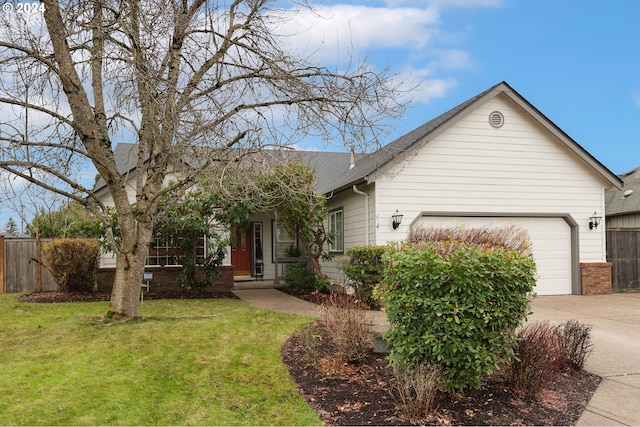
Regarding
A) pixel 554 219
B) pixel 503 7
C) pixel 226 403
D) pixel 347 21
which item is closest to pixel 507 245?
pixel 226 403

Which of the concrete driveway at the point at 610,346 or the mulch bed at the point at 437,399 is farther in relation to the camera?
the concrete driveway at the point at 610,346

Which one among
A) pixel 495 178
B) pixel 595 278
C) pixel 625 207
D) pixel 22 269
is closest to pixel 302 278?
pixel 495 178

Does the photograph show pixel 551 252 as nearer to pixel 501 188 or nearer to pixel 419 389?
pixel 501 188

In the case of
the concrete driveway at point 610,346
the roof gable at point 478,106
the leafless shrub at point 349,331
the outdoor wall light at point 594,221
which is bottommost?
the concrete driveway at point 610,346

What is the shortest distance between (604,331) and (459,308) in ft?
17.2

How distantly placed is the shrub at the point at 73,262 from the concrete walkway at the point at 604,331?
3968mm

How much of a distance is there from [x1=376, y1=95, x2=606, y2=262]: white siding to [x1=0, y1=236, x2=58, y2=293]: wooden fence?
9.83m

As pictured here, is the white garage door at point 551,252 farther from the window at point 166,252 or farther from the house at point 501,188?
the window at point 166,252

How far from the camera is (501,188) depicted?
1297 cm

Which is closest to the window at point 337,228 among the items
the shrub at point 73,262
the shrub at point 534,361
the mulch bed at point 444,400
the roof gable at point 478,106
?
the roof gable at point 478,106

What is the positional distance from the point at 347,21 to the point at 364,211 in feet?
18.8

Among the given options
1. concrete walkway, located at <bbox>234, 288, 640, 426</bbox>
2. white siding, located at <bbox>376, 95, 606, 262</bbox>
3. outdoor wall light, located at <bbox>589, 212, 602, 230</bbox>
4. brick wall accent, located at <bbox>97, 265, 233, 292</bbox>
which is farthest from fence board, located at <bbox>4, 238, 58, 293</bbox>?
outdoor wall light, located at <bbox>589, 212, 602, 230</bbox>

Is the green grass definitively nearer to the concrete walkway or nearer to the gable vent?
the concrete walkway

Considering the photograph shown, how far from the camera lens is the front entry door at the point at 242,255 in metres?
18.3
